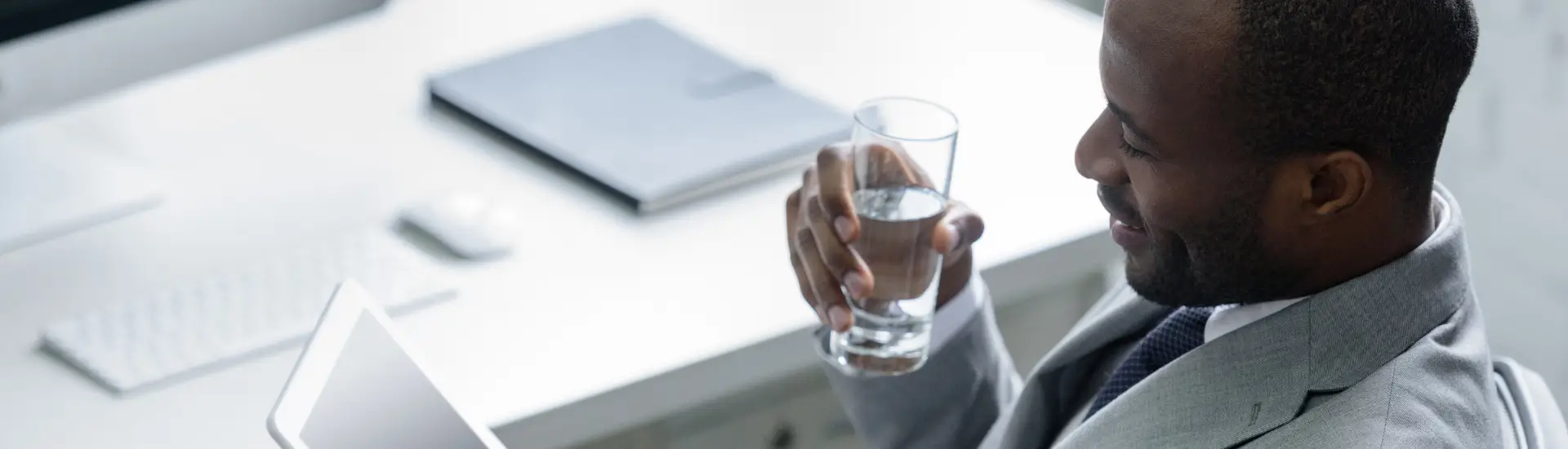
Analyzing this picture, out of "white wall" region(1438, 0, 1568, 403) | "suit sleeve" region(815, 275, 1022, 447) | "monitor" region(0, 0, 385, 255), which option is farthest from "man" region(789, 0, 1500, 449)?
"white wall" region(1438, 0, 1568, 403)

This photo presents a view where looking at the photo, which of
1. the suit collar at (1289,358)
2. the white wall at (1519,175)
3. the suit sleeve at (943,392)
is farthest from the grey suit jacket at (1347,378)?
the white wall at (1519,175)

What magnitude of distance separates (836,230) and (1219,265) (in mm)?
266

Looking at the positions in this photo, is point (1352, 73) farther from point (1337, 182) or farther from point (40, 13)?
point (40, 13)

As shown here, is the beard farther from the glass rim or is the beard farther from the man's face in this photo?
the glass rim

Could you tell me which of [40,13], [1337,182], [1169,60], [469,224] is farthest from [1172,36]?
[40,13]

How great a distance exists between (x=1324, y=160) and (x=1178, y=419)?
0.19 metres

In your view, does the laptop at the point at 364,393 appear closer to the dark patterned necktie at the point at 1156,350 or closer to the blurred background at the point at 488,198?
the blurred background at the point at 488,198

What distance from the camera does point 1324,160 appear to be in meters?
1.04

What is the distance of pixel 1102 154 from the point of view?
116cm

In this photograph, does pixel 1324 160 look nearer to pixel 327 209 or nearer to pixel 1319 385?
pixel 1319 385

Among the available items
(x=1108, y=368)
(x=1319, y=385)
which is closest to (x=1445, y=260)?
(x=1319, y=385)

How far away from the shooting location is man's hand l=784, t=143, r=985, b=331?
49.6 inches

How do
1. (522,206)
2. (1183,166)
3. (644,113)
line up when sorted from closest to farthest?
(1183,166) → (522,206) → (644,113)

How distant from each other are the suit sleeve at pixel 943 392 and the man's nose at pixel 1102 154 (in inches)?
10.1
